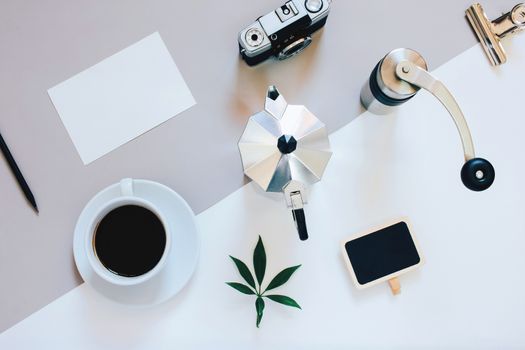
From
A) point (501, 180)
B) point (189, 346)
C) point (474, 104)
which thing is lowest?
point (189, 346)

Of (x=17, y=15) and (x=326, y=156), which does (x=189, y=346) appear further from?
(x=17, y=15)

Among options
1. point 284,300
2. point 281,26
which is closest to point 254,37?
point 281,26

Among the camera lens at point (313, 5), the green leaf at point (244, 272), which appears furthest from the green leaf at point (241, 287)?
the camera lens at point (313, 5)

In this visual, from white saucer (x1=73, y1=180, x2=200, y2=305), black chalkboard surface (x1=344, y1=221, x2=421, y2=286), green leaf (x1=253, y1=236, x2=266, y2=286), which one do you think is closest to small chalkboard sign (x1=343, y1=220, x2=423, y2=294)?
black chalkboard surface (x1=344, y1=221, x2=421, y2=286)

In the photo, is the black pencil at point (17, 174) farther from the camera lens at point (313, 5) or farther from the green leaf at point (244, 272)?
the camera lens at point (313, 5)

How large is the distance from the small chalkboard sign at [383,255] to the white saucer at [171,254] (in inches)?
8.6

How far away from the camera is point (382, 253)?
67 cm

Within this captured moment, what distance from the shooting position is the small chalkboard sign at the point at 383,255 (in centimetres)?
66

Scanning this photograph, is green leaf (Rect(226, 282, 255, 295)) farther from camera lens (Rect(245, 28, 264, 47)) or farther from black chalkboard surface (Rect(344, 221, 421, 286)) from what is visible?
camera lens (Rect(245, 28, 264, 47))

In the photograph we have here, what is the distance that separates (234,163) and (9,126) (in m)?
0.31

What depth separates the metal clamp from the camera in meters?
0.69

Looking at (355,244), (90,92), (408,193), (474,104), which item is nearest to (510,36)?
(474,104)

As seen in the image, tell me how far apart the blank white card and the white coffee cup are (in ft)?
0.34

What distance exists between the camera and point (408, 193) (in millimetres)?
689
